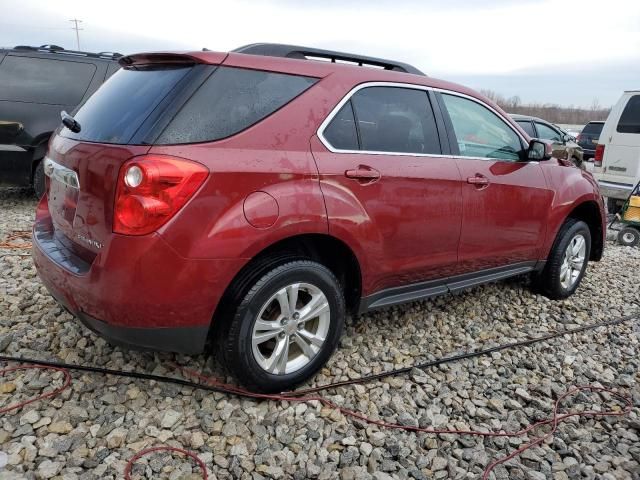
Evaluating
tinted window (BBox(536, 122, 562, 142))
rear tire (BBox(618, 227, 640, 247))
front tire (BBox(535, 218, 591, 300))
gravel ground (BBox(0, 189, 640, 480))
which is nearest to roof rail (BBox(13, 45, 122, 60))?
gravel ground (BBox(0, 189, 640, 480))

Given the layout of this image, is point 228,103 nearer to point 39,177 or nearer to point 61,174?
point 61,174

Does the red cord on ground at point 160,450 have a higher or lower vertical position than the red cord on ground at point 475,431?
lower

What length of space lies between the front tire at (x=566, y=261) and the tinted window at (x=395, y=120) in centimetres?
178

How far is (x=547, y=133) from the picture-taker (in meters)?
13.1

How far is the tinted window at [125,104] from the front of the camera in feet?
8.04

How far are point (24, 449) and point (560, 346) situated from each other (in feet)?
10.8

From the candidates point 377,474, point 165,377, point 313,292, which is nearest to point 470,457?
point 377,474

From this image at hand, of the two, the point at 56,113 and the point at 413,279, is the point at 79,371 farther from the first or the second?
the point at 56,113

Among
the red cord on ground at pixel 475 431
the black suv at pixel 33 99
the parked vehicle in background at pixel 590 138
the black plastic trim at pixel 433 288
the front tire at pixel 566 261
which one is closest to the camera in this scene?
the red cord on ground at pixel 475 431

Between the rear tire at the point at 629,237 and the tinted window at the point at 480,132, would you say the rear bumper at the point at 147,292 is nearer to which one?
the tinted window at the point at 480,132

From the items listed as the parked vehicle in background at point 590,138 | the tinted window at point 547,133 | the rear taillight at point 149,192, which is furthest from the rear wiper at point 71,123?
the parked vehicle in background at point 590,138

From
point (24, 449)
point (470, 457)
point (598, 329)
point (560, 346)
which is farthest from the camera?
point (598, 329)

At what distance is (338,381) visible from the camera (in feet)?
9.95

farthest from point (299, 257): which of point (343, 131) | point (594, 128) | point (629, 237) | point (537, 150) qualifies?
point (594, 128)
